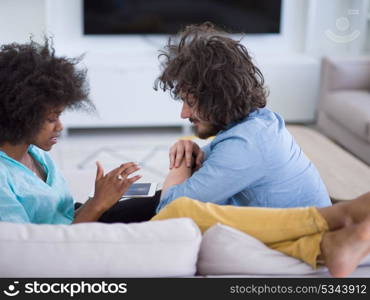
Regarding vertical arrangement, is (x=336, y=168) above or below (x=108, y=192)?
below

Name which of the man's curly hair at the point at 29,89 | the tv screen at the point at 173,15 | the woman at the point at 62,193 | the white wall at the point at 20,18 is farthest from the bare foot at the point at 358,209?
the white wall at the point at 20,18

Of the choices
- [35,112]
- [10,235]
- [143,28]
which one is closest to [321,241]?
[10,235]

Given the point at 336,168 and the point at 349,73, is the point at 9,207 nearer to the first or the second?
the point at 336,168

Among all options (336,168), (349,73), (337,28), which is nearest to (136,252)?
(336,168)

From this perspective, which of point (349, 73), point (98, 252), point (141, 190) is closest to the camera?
point (98, 252)

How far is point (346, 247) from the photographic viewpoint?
1.46m

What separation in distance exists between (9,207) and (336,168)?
178 cm

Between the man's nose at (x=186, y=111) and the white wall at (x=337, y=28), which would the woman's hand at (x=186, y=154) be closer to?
the man's nose at (x=186, y=111)

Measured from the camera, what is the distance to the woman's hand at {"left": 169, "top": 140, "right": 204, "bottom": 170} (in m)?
2.12

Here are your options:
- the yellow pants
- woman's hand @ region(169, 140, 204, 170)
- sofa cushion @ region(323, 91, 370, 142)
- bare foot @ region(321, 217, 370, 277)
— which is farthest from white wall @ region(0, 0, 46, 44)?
bare foot @ region(321, 217, 370, 277)

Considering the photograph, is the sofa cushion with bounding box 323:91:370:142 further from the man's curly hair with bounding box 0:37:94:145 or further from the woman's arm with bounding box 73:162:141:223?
the man's curly hair with bounding box 0:37:94:145

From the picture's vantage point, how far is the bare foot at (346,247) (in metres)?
1.45

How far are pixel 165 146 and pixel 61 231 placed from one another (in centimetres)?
311

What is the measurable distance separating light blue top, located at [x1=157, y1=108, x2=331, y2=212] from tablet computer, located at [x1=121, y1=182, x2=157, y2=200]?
0.47 meters
